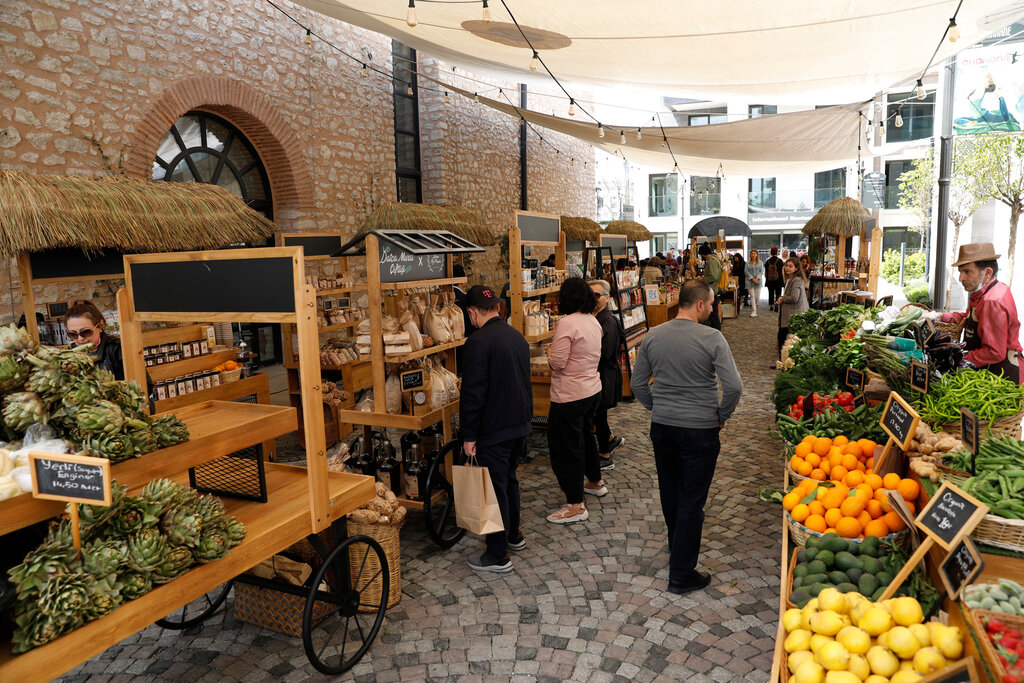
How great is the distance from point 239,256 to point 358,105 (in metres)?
8.39

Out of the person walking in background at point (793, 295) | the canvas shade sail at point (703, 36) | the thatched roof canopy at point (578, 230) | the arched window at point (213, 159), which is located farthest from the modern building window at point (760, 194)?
the arched window at point (213, 159)

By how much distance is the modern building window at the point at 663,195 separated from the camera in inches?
1326

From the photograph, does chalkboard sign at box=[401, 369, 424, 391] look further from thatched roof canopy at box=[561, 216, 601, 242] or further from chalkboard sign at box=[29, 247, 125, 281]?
thatched roof canopy at box=[561, 216, 601, 242]

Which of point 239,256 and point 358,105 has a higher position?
point 358,105

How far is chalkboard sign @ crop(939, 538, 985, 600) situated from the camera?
6.58 feet

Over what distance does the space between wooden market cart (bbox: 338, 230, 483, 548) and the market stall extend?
2.18 meters

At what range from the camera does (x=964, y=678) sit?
1.67m

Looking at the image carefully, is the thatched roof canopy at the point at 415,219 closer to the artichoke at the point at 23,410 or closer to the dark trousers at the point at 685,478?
the dark trousers at the point at 685,478

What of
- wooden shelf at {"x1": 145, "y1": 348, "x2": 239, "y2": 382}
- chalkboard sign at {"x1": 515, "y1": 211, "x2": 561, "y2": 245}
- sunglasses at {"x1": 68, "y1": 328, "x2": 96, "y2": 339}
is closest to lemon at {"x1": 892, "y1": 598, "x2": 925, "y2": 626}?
chalkboard sign at {"x1": 515, "y1": 211, "x2": 561, "y2": 245}

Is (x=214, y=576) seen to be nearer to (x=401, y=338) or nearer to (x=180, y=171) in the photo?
(x=401, y=338)

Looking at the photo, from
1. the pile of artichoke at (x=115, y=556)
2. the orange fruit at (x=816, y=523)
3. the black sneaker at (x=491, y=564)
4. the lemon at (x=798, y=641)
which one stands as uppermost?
the pile of artichoke at (x=115, y=556)

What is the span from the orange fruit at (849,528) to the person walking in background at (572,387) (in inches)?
76.3

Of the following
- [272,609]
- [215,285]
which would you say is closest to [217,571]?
[215,285]

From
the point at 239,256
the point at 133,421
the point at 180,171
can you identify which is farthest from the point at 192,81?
the point at 133,421
